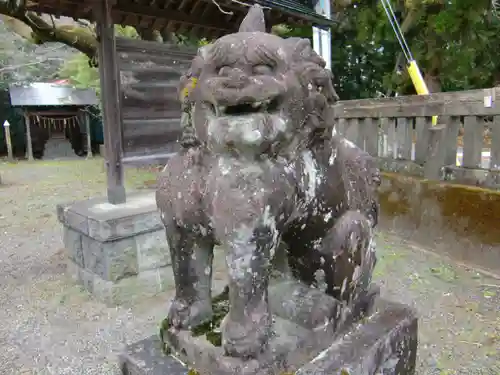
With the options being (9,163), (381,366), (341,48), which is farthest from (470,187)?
(9,163)

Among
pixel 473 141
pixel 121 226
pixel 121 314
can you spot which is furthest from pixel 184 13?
pixel 473 141

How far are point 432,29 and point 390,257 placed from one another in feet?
17.1

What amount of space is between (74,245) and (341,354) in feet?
8.30

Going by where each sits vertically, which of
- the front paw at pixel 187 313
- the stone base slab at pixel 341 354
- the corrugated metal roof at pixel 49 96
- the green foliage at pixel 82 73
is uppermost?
the green foliage at pixel 82 73

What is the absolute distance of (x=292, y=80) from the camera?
3.29ft

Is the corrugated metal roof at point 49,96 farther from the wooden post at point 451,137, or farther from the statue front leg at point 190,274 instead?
the statue front leg at point 190,274

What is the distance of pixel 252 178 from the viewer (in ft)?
3.28

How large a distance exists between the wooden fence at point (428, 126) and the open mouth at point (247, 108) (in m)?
2.82

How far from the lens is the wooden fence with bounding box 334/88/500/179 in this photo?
10.8ft

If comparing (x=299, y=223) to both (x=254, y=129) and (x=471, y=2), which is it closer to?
(x=254, y=129)

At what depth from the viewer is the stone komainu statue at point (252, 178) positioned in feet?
3.19

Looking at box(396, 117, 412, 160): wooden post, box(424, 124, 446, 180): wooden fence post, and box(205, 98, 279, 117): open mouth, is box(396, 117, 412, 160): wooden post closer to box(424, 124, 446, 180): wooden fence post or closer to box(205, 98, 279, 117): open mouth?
box(424, 124, 446, 180): wooden fence post

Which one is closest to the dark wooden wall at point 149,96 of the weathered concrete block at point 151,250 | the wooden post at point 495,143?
the weathered concrete block at point 151,250

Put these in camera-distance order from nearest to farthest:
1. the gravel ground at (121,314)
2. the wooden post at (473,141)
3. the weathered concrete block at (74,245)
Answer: the gravel ground at (121,314) → the weathered concrete block at (74,245) → the wooden post at (473,141)
